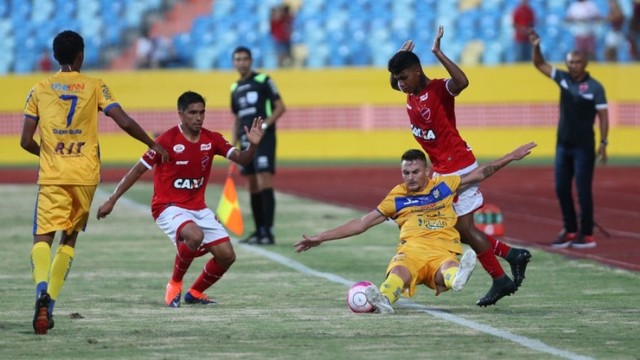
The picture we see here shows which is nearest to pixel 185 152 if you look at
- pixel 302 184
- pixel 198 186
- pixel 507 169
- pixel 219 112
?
pixel 198 186

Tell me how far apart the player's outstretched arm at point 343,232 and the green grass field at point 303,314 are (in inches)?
21.0

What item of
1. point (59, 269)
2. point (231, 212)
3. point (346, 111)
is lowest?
point (346, 111)

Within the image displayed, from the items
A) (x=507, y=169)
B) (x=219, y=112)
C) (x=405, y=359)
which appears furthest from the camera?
(x=219, y=112)

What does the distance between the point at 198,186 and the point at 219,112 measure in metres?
22.9

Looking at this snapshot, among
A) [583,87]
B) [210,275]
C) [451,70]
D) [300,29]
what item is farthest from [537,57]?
[300,29]

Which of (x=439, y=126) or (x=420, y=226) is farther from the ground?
(x=439, y=126)

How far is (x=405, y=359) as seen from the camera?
8188 millimetres

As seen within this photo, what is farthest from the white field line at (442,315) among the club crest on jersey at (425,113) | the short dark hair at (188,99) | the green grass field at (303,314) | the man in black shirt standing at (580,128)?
the man in black shirt standing at (580,128)

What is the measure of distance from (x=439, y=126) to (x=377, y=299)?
63.8 inches

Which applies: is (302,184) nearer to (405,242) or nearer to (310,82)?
(310,82)

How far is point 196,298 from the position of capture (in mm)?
11312

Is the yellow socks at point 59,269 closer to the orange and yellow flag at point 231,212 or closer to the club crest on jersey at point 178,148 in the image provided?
the club crest on jersey at point 178,148

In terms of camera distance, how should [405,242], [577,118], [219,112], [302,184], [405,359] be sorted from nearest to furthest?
[405,359] → [405,242] → [577,118] → [302,184] → [219,112]

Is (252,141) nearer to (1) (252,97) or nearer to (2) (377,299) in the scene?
(2) (377,299)
